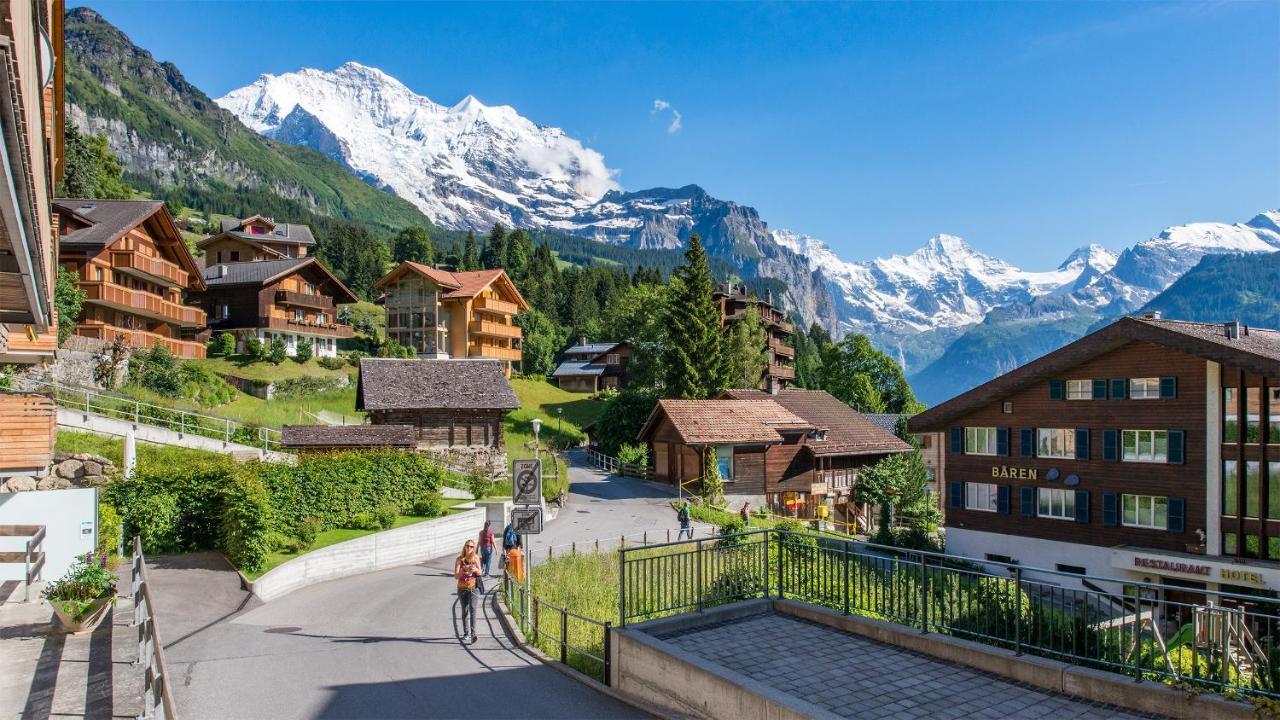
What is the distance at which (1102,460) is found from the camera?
38562 mm

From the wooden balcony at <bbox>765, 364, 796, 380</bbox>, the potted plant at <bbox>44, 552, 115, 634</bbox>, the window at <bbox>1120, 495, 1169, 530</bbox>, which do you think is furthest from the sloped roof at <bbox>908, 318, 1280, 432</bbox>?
the wooden balcony at <bbox>765, 364, 796, 380</bbox>

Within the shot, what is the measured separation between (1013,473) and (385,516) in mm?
30440

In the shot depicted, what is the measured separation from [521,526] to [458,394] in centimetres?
2732

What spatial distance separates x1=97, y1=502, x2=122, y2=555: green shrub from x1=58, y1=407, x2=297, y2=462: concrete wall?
958 cm

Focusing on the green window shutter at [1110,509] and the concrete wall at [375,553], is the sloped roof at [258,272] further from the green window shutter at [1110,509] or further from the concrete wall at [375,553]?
the green window shutter at [1110,509]

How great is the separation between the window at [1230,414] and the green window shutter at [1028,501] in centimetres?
889

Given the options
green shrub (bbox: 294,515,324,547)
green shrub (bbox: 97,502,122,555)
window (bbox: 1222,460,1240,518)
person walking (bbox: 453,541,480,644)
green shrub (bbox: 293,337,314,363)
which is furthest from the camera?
green shrub (bbox: 293,337,314,363)

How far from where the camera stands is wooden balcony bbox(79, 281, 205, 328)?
44.3 meters

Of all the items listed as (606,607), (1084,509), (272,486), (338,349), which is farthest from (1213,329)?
(338,349)

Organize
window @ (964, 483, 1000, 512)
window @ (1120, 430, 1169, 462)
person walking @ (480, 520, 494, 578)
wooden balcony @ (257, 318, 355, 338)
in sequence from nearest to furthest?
person walking @ (480, 520, 494, 578)
window @ (1120, 430, 1169, 462)
window @ (964, 483, 1000, 512)
wooden balcony @ (257, 318, 355, 338)

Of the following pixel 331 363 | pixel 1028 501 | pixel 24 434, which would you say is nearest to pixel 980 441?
pixel 1028 501

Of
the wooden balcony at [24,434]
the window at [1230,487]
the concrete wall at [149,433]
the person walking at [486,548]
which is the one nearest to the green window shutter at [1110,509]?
the window at [1230,487]

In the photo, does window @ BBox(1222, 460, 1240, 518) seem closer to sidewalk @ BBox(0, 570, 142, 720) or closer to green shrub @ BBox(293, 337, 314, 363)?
sidewalk @ BBox(0, 570, 142, 720)

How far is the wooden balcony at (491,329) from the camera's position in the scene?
78.9m
